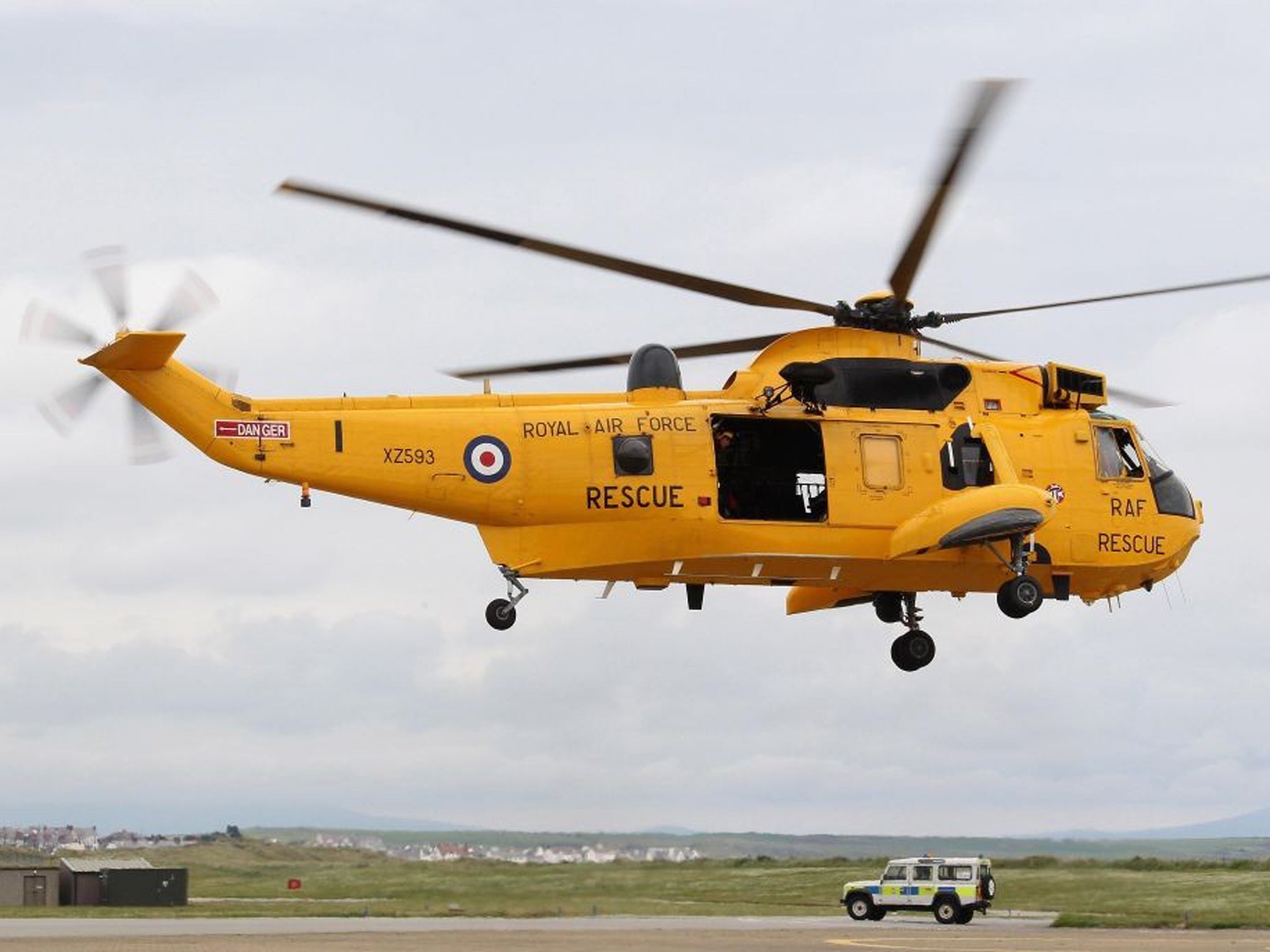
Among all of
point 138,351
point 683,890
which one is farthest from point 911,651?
point 683,890

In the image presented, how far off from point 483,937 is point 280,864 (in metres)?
51.1

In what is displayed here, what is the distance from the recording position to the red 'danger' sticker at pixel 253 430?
2303cm

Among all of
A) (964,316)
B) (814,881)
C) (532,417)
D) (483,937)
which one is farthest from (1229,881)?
(532,417)

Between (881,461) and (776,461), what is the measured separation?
1595 millimetres

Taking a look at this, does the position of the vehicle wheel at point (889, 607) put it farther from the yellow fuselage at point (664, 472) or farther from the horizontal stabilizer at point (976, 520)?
the horizontal stabilizer at point (976, 520)

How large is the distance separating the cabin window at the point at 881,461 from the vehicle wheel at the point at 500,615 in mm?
5794

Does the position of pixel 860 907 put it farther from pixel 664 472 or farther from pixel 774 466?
pixel 664 472

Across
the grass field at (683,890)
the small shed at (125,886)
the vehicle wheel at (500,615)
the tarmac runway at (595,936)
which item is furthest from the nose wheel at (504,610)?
the small shed at (125,886)

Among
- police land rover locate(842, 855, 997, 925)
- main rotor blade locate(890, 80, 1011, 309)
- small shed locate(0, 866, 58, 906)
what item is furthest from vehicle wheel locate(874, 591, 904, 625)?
small shed locate(0, 866, 58, 906)

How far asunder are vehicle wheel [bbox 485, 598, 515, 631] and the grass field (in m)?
26.1

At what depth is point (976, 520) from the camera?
24.6m

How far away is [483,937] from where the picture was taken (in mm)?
35250

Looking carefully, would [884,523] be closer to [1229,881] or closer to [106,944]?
[106,944]

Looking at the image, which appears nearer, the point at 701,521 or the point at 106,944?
the point at 701,521
